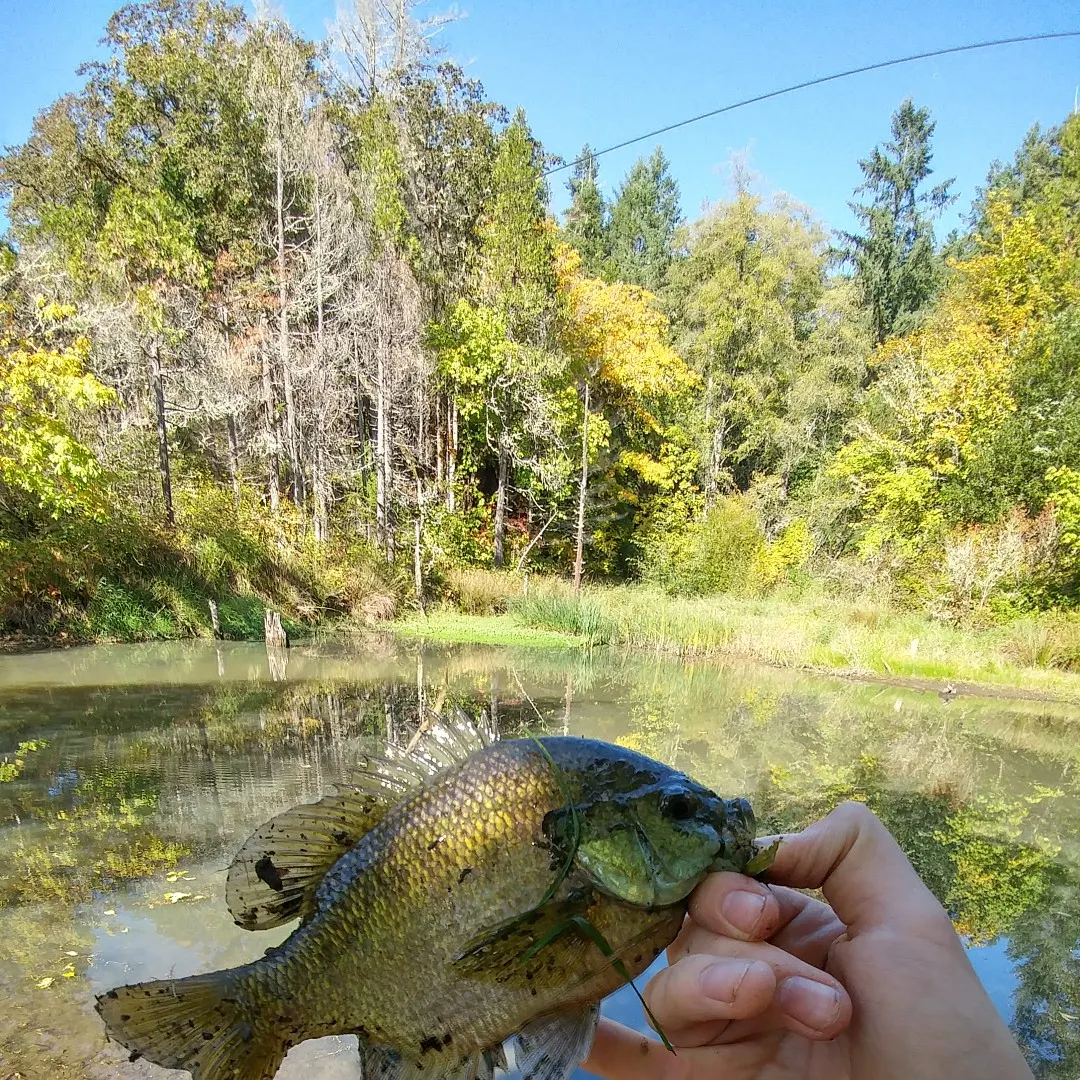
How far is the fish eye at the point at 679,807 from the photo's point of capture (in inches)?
50.2

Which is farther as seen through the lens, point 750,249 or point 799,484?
point 799,484

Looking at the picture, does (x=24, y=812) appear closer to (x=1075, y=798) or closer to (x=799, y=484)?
(x=1075, y=798)

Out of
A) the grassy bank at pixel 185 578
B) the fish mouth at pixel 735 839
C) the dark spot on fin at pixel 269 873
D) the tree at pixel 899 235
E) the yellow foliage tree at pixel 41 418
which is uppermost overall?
the tree at pixel 899 235

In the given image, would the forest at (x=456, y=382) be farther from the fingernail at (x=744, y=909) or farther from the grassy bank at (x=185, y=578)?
the fingernail at (x=744, y=909)

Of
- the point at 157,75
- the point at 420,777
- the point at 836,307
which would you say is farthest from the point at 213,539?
the point at 836,307

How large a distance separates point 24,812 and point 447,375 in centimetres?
1843

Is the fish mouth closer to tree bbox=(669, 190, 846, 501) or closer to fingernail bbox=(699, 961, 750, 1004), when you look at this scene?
fingernail bbox=(699, 961, 750, 1004)

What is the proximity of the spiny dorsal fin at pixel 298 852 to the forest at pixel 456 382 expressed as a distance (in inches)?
558

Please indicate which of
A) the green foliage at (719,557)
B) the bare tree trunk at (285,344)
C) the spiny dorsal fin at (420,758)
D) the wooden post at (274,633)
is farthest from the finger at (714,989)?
the green foliage at (719,557)

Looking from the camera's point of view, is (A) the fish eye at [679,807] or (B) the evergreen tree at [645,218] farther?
(B) the evergreen tree at [645,218]

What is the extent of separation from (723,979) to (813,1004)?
0.15 meters

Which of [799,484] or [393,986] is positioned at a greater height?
[799,484]

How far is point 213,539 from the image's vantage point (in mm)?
15281

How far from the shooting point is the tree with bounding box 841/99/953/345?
1215 inches
